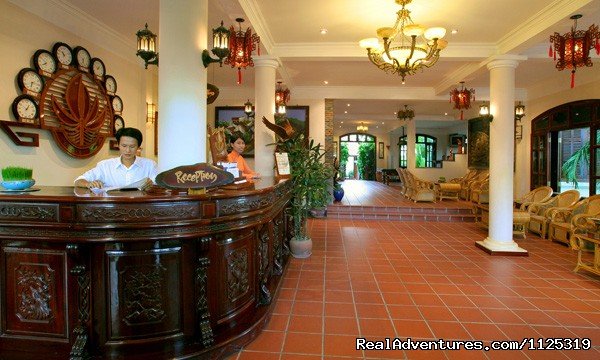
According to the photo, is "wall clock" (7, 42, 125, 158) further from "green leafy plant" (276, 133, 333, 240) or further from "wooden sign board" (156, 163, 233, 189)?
"green leafy plant" (276, 133, 333, 240)

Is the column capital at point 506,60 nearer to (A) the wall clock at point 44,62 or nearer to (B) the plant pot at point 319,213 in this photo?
(B) the plant pot at point 319,213

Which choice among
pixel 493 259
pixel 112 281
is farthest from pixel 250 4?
pixel 493 259

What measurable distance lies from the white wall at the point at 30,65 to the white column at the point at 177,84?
2.01 metres

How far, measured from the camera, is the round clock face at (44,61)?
3.87m

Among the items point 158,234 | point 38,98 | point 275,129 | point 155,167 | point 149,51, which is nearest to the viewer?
point 158,234

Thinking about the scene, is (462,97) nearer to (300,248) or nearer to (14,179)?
(300,248)

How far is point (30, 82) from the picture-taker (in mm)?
3805

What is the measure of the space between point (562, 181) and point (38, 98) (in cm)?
1023

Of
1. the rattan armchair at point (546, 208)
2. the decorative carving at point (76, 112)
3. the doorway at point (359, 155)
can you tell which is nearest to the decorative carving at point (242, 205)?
the decorative carving at point (76, 112)

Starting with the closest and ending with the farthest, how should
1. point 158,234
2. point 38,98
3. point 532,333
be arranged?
1. point 158,234
2. point 532,333
3. point 38,98

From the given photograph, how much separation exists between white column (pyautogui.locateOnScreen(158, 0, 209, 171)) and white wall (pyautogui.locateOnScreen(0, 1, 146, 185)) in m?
2.01

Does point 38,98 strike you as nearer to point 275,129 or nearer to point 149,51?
point 149,51

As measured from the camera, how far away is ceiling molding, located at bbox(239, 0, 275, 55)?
3.90m

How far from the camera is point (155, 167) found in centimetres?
330
